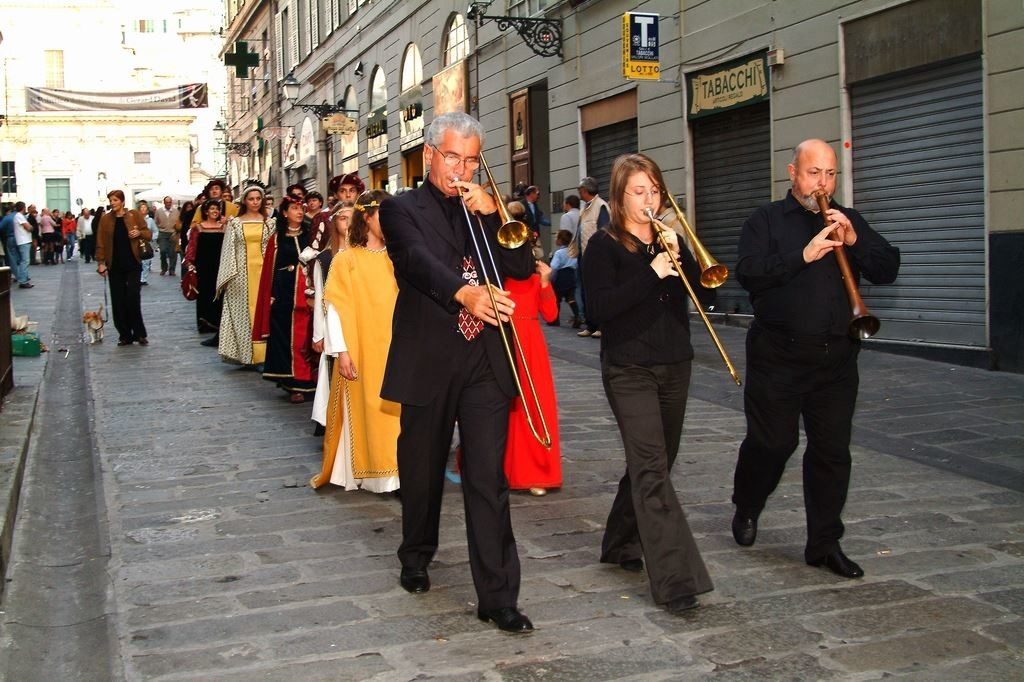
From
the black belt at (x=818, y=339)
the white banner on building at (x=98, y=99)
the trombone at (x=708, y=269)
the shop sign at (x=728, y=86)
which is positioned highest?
the white banner on building at (x=98, y=99)

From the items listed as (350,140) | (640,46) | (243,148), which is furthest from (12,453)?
(243,148)

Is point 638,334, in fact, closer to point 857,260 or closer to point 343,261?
point 857,260

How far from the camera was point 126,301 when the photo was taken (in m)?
14.8

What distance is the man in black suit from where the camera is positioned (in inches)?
173

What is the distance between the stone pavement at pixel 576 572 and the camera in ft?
13.5

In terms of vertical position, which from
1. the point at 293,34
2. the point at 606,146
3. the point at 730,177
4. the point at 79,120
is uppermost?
the point at 79,120

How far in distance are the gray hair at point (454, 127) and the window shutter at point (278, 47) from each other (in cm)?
4023

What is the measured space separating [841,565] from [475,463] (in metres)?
1.60

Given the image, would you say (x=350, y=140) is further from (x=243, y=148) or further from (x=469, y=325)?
(x=469, y=325)

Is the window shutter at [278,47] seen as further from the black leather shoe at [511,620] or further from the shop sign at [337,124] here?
the black leather shoe at [511,620]

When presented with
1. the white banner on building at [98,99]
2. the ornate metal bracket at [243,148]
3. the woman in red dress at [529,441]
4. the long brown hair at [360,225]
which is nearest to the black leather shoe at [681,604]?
the woman in red dress at [529,441]

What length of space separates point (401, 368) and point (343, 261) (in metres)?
2.37

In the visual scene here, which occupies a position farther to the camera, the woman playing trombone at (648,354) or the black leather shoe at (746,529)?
the black leather shoe at (746,529)

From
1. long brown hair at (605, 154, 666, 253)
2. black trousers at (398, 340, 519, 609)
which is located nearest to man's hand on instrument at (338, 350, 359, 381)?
black trousers at (398, 340, 519, 609)
